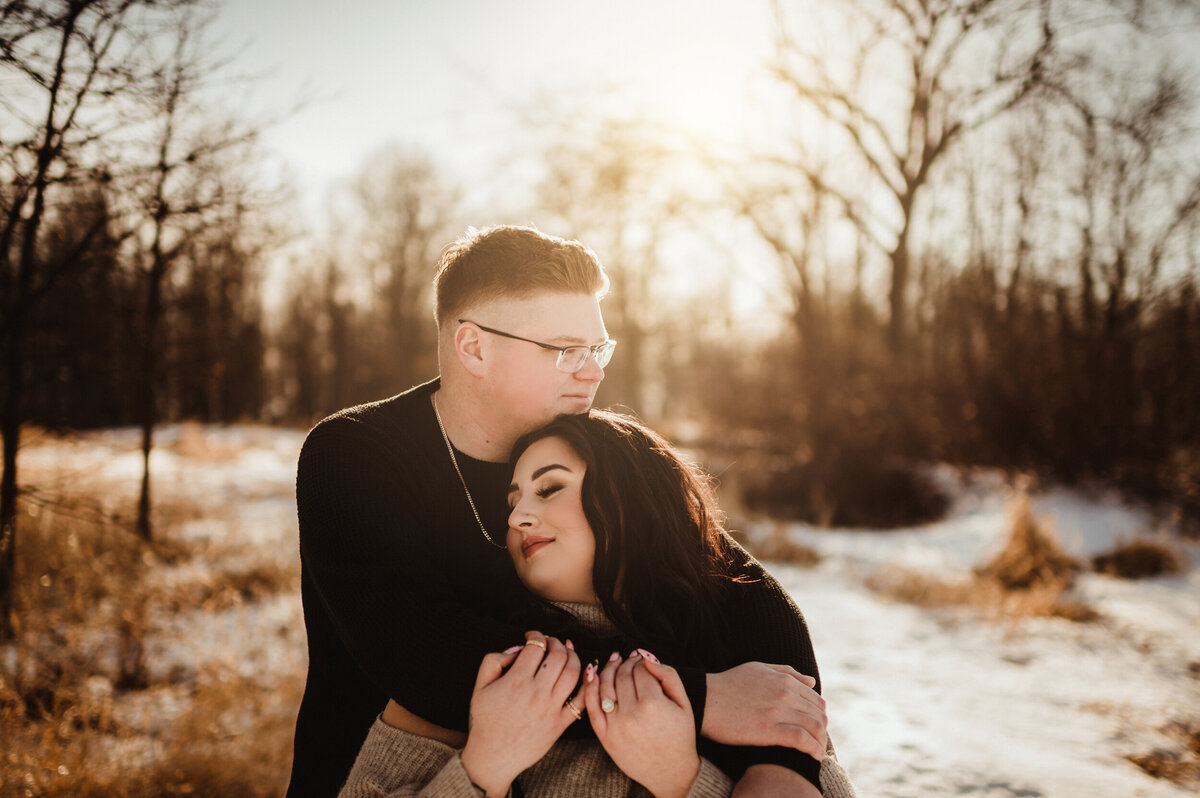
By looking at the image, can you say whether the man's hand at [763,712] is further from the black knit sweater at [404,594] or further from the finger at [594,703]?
the finger at [594,703]

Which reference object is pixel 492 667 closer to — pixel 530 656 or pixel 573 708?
pixel 530 656

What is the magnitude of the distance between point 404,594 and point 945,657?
486 cm

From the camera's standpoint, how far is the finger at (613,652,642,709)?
1.64m

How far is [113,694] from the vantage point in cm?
412

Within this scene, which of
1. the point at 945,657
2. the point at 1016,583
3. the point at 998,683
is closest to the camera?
the point at 998,683

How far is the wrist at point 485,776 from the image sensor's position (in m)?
1.58

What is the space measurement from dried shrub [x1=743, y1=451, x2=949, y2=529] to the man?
8.89 meters

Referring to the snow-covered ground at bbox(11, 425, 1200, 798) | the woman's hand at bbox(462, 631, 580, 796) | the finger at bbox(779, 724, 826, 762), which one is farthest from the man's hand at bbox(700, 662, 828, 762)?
the snow-covered ground at bbox(11, 425, 1200, 798)

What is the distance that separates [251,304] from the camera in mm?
29984

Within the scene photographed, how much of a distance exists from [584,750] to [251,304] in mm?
32148

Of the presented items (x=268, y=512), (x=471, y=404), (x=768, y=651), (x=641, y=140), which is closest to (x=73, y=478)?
(x=471, y=404)

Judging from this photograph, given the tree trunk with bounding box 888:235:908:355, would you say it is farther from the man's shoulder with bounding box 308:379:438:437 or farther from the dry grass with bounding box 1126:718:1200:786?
the man's shoulder with bounding box 308:379:438:437

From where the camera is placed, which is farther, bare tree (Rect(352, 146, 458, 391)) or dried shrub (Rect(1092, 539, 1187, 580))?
bare tree (Rect(352, 146, 458, 391))

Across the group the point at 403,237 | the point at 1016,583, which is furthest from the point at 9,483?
A: the point at 403,237
